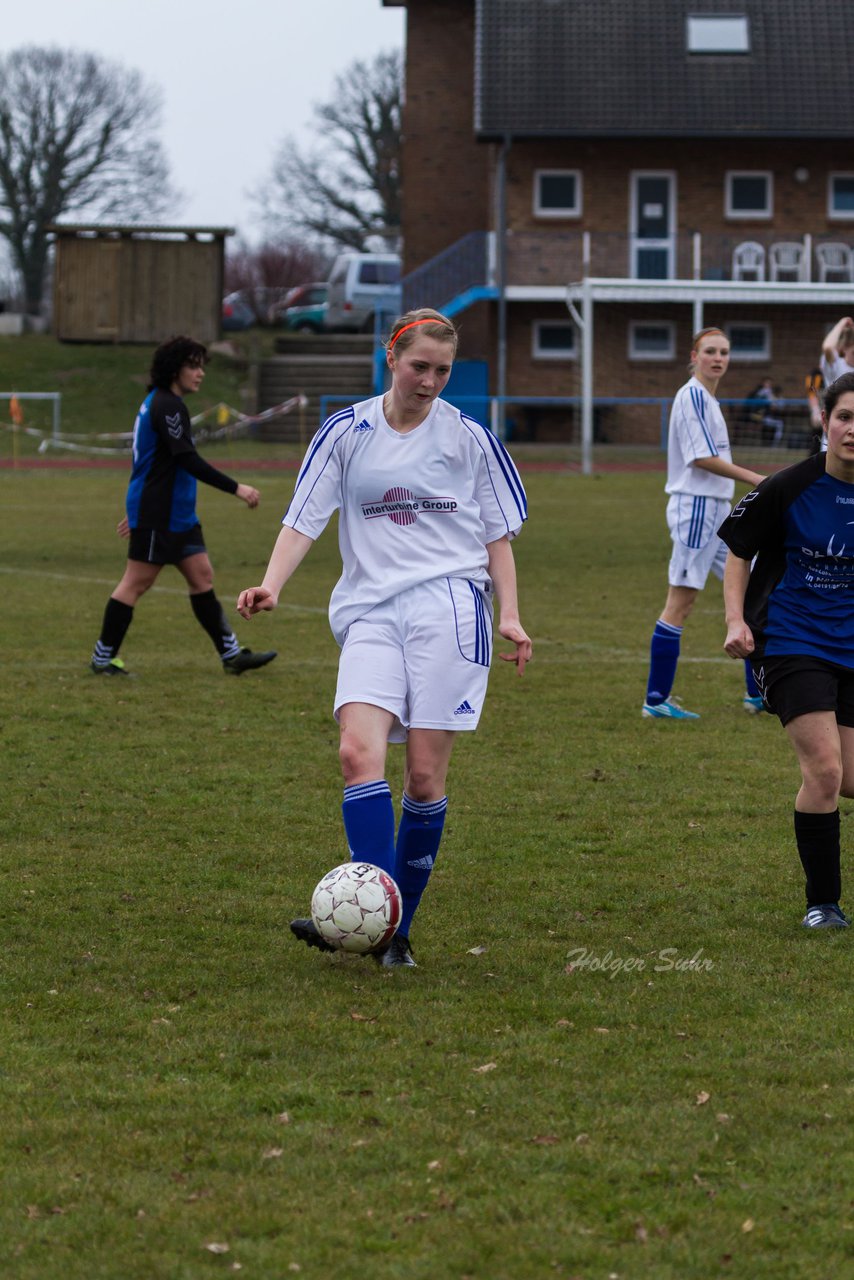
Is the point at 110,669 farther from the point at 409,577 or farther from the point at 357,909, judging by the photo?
the point at 357,909

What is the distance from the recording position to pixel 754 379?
38.7 meters

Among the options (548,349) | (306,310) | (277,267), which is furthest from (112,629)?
(277,267)

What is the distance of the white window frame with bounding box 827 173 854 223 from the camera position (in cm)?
3988

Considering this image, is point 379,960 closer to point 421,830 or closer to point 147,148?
point 421,830

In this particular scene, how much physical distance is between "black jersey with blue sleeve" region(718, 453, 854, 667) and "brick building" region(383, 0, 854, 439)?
3199cm

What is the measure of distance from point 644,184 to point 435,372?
3678 cm

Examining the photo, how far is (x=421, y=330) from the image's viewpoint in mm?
4840

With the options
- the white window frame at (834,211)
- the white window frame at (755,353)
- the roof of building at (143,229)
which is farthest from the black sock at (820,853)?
the roof of building at (143,229)

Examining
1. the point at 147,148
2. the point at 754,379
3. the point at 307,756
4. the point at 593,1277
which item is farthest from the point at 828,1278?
the point at 147,148

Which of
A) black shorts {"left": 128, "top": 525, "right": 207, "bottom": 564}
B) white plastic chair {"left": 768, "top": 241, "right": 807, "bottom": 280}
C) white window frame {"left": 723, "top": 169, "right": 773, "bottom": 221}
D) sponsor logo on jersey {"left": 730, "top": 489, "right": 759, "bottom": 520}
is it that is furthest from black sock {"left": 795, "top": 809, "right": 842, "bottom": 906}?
white window frame {"left": 723, "top": 169, "right": 773, "bottom": 221}

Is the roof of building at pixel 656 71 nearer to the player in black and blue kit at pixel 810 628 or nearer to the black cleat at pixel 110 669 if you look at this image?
the black cleat at pixel 110 669

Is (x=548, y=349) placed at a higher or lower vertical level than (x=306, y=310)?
lower

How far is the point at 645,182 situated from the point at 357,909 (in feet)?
123

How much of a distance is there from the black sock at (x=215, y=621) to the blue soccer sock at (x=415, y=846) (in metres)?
5.59
